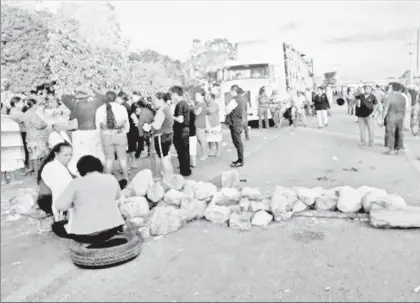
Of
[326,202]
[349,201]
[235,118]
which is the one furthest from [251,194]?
[235,118]

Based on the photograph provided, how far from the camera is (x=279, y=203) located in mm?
6059

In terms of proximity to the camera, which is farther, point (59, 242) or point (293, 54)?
point (293, 54)

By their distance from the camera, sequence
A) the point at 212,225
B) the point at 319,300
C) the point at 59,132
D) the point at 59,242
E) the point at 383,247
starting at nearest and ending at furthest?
1. the point at 319,300
2. the point at 383,247
3. the point at 59,242
4. the point at 212,225
5. the point at 59,132

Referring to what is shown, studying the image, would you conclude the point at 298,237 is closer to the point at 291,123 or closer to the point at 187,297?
the point at 187,297

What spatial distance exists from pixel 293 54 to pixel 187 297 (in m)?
22.1

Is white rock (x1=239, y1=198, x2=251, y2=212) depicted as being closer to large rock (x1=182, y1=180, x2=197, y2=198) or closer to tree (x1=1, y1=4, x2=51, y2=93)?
large rock (x1=182, y1=180, x2=197, y2=198)

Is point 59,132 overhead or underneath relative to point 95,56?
underneath

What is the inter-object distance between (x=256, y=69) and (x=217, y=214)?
15.1m

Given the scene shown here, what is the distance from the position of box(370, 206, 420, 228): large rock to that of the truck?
535 inches

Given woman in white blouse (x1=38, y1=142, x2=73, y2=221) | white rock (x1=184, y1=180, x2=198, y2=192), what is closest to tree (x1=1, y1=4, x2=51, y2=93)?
woman in white blouse (x1=38, y1=142, x2=73, y2=221)

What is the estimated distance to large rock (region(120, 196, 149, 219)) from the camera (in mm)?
6105

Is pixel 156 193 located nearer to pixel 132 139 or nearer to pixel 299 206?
pixel 299 206

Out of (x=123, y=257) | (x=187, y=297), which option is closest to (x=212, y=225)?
(x=123, y=257)

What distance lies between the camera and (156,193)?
6.58 metres
